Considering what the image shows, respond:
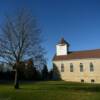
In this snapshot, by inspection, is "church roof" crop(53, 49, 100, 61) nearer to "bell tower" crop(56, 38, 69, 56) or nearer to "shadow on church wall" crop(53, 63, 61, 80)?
"bell tower" crop(56, 38, 69, 56)

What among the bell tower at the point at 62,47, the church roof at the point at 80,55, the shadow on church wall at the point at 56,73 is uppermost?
the bell tower at the point at 62,47

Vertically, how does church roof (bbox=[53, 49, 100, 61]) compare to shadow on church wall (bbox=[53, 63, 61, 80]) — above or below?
above

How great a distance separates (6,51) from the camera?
34156 millimetres

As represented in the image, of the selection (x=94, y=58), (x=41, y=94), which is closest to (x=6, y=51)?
(x=41, y=94)

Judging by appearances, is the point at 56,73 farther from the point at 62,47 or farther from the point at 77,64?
the point at 77,64

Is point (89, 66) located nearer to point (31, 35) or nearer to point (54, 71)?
point (54, 71)

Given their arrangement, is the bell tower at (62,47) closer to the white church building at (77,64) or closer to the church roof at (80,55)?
the white church building at (77,64)

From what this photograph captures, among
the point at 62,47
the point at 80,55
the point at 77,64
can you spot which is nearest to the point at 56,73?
the point at 62,47

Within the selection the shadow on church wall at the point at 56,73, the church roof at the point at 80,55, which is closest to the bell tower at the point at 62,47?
the church roof at the point at 80,55

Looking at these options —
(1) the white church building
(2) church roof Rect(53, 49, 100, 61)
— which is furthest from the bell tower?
(2) church roof Rect(53, 49, 100, 61)

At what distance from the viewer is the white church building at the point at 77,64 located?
64312mm

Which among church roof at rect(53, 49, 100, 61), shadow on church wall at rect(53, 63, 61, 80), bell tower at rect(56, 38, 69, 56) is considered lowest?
shadow on church wall at rect(53, 63, 61, 80)

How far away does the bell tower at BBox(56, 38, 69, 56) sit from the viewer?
73.1m

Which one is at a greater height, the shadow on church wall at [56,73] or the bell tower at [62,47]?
the bell tower at [62,47]
